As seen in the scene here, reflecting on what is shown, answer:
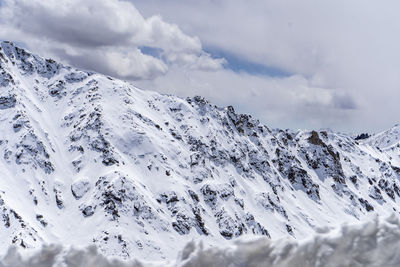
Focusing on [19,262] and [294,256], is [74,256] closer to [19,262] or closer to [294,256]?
[19,262]

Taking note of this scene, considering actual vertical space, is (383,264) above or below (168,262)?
above

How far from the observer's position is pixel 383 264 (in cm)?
930

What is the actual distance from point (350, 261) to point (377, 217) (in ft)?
4.63

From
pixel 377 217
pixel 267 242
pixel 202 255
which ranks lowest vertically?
pixel 202 255

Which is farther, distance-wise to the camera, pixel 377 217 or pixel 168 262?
pixel 168 262

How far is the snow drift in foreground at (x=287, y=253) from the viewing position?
9539mm

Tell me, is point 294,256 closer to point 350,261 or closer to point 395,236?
point 350,261

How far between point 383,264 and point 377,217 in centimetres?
126

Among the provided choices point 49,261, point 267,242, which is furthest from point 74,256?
point 267,242

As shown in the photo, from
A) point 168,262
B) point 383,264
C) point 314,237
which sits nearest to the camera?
point 383,264

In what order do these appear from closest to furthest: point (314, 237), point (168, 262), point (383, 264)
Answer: point (383, 264), point (314, 237), point (168, 262)

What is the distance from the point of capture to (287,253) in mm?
9930

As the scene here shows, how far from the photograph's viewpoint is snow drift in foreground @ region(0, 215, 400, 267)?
376 inches

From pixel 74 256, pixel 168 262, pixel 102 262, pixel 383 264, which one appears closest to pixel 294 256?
pixel 383 264
